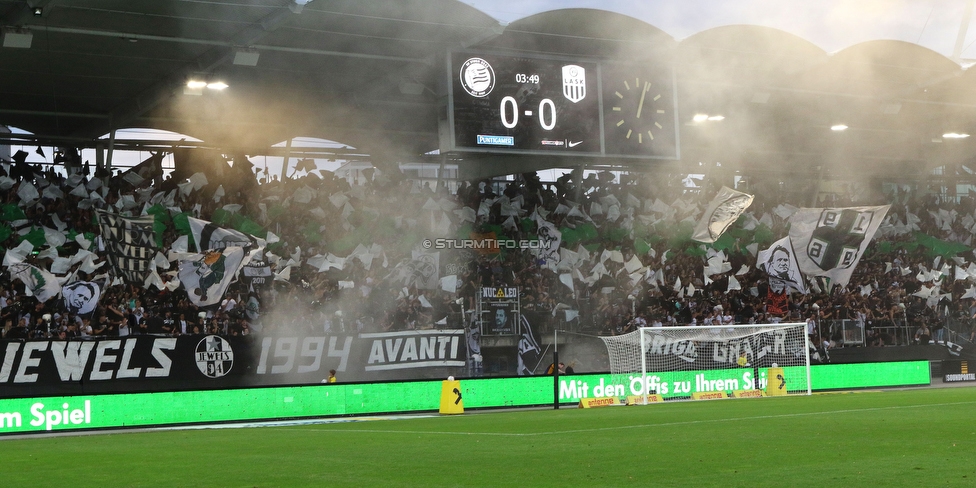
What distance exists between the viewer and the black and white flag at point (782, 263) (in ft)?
91.0

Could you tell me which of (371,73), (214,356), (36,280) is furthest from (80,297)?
(371,73)

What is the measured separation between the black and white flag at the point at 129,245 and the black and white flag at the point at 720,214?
44.1 feet

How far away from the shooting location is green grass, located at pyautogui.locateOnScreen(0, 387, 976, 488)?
305 inches

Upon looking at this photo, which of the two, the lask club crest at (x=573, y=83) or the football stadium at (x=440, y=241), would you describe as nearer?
the football stadium at (x=440, y=241)

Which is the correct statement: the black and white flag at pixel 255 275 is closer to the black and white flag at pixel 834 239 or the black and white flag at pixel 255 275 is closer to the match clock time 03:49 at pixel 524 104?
the match clock time 03:49 at pixel 524 104

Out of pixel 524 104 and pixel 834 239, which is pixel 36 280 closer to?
pixel 524 104

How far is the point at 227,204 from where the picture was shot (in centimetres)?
2498

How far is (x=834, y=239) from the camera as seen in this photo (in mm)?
28031

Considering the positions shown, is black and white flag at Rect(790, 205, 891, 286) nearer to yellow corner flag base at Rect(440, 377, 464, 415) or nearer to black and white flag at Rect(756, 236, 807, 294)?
black and white flag at Rect(756, 236, 807, 294)

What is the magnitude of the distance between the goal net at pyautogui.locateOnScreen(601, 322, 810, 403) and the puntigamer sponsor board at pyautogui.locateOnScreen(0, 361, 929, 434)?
0.47 feet

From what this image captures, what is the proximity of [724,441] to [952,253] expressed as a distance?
25.5 metres

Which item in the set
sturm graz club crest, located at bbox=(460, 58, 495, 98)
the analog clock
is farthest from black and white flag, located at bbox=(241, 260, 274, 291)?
the analog clock

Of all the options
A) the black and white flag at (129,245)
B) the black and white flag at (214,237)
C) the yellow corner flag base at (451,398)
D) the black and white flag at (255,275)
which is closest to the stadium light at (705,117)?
the yellow corner flag base at (451,398)

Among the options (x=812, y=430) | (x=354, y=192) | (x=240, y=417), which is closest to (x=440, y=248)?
(x=354, y=192)
